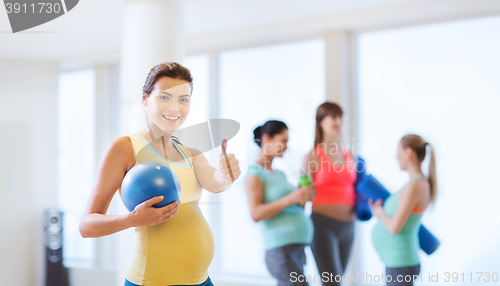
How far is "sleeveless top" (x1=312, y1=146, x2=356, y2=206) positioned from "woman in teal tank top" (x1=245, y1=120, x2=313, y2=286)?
0.21 m

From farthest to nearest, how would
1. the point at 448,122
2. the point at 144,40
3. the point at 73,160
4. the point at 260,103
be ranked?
the point at 260,103, the point at 448,122, the point at 73,160, the point at 144,40

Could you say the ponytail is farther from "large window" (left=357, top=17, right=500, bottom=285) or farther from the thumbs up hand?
the thumbs up hand

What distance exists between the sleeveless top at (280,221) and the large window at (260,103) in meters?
0.89

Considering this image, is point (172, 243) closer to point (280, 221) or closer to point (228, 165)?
point (228, 165)

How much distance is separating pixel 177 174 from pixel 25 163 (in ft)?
3.01

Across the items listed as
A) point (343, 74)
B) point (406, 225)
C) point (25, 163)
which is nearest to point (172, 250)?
point (25, 163)

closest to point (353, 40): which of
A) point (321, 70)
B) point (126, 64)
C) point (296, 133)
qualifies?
point (321, 70)

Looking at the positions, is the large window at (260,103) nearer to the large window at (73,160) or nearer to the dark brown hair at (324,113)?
the dark brown hair at (324,113)

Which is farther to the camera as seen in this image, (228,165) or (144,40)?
(144,40)

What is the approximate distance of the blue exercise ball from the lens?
1243 mm

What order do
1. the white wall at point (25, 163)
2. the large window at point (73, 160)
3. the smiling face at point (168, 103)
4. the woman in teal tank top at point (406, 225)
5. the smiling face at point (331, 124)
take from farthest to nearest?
the smiling face at point (331, 124)
the woman in teal tank top at point (406, 225)
the large window at point (73, 160)
the white wall at point (25, 163)
the smiling face at point (168, 103)

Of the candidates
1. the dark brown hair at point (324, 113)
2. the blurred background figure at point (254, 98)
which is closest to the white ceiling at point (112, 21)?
the blurred background figure at point (254, 98)

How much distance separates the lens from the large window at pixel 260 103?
3518 millimetres

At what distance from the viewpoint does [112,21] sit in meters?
2.72
